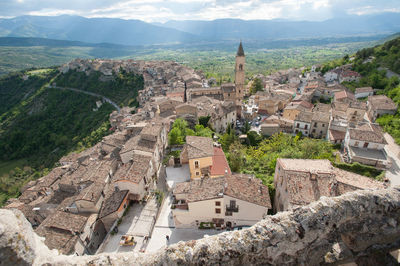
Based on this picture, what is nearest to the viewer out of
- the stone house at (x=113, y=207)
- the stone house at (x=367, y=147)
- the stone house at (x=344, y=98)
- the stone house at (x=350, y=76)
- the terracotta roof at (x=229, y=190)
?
the terracotta roof at (x=229, y=190)

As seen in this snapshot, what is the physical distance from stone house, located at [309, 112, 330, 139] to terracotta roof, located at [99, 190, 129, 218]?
131ft

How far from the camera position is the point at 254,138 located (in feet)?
145

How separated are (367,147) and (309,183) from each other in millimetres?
20101

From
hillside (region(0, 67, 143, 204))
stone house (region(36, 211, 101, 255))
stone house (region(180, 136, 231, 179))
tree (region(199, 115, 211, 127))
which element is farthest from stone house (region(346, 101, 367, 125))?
hillside (region(0, 67, 143, 204))

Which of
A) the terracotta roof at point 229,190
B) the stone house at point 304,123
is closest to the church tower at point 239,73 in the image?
the stone house at point 304,123

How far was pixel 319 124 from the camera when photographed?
141 ft

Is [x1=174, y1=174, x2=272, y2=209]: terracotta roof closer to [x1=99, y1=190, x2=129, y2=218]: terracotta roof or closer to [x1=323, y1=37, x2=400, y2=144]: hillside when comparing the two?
[x1=99, y1=190, x2=129, y2=218]: terracotta roof

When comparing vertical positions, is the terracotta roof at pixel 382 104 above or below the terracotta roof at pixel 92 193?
above

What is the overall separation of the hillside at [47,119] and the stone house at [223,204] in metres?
54.7

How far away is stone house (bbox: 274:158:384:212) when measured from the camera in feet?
56.6

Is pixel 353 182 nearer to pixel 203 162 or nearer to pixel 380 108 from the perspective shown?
pixel 203 162

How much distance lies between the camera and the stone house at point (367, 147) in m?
28.5

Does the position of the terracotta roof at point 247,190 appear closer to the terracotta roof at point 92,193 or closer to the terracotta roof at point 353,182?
the terracotta roof at point 353,182

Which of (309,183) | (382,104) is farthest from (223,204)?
(382,104)
